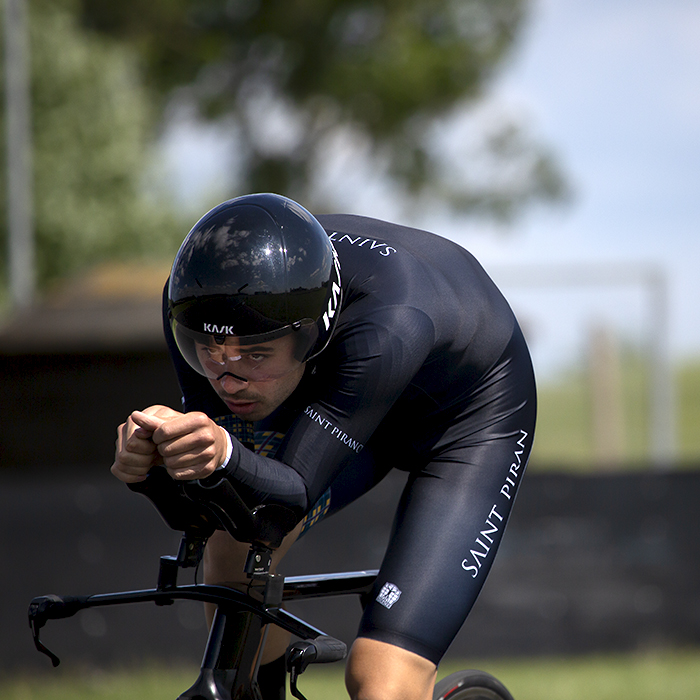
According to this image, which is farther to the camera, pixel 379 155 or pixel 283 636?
pixel 379 155

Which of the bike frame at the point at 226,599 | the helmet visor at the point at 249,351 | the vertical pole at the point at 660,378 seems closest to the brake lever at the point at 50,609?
the bike frame at the point at 226,599

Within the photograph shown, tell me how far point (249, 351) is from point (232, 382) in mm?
97

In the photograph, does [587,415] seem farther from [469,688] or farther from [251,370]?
[251,370]

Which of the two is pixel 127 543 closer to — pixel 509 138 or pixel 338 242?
pixel 338 242

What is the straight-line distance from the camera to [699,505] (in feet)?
26.8

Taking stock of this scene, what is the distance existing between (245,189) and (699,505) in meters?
24.8

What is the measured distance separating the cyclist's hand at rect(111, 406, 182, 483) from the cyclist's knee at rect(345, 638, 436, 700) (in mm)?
864

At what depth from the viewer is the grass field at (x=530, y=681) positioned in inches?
273

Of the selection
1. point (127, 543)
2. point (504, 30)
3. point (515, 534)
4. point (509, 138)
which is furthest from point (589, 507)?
point (509, 138)

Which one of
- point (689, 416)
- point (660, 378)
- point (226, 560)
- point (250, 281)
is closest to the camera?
point (250, 281)

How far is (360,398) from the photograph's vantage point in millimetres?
2678

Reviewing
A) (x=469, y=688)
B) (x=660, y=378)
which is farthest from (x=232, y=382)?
(x=660, y=378)

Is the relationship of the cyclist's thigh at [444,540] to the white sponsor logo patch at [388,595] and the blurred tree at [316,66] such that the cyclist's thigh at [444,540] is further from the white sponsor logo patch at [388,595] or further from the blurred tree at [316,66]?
the blurred tree at [316,66]

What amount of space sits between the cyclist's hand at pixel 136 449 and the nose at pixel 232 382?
33 centimetres
